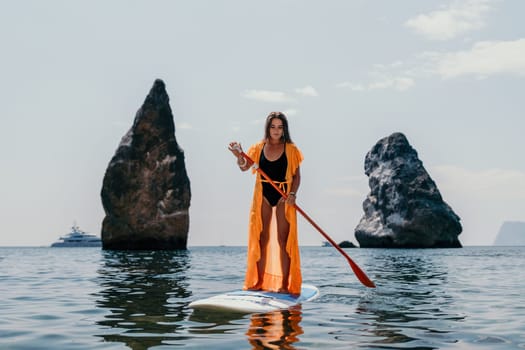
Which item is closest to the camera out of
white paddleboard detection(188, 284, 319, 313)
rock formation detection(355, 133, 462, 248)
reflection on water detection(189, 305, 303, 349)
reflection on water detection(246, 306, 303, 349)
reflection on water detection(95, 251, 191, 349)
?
reflection on water detection(246, 306, 303, 349)

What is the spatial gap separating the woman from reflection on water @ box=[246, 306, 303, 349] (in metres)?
1.22

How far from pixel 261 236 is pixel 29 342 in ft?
14.3

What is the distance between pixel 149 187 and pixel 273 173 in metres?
63.6

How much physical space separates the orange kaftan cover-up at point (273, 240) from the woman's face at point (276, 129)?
226mm

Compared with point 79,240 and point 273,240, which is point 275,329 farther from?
point 79,240

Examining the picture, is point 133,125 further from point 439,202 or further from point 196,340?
point 196,340

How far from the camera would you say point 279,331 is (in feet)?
22.6

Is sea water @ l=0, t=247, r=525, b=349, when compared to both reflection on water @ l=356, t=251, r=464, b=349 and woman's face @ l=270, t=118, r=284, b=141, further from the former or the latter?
woman's face @ l=270, t=118, r=284, b=141

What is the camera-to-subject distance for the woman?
9594mm

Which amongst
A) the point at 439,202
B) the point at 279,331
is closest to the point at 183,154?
the point at 439,202

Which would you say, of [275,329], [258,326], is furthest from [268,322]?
[275,329]

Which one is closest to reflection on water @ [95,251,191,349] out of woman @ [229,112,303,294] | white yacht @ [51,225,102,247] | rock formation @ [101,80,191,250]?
woman @ [229,112,303,294]

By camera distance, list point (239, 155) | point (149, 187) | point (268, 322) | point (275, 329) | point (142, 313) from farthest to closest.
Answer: point (149, 187) → point (239, 155) → point (142, 313) → point (268, 322) → point (275, 329)

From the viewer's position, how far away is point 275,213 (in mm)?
9773
